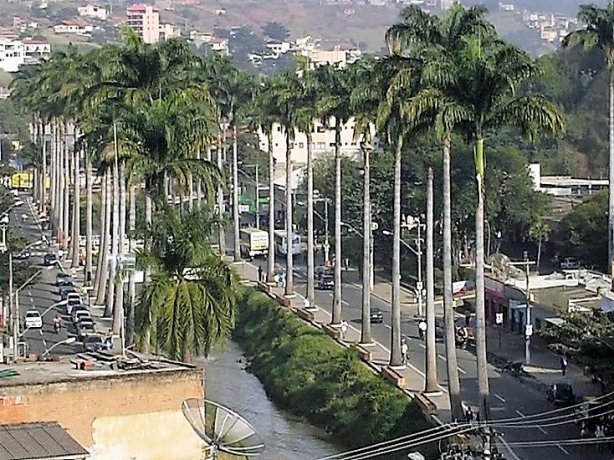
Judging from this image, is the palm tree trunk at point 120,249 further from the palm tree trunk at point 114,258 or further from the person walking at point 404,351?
the person walking at point 404,351

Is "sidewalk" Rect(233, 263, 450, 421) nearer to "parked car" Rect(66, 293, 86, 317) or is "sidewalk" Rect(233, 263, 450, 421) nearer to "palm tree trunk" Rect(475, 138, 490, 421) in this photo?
"palm tree trunk" Rect(475, 138, 490, 421)

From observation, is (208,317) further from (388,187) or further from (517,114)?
(388,187)

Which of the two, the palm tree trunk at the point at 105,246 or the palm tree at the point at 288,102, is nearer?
the palm tree at the point at 288,102

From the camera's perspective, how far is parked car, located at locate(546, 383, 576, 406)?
49.7 meters

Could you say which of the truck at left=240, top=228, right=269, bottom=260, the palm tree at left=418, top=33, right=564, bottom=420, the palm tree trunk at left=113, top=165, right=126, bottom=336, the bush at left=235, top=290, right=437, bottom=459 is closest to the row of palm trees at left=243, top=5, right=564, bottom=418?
the palm tree at left=418, top=33, right=564, bottom=420

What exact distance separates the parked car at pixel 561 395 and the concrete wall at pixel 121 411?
16.1 meters

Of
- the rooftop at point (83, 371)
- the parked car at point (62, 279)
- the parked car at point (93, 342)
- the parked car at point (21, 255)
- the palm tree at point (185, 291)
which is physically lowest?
the parked car at point (93, 342)

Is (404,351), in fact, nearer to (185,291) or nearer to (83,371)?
(185,291)

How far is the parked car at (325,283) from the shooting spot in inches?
3312

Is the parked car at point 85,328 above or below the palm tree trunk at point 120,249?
below

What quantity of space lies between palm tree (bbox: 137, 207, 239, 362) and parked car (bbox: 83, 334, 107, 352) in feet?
56.4

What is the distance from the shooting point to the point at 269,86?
7862cm

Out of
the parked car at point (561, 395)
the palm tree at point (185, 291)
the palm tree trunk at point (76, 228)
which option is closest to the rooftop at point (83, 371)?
the palm tree at point (185, 291)

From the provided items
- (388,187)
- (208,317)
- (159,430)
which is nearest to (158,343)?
(208,317)
